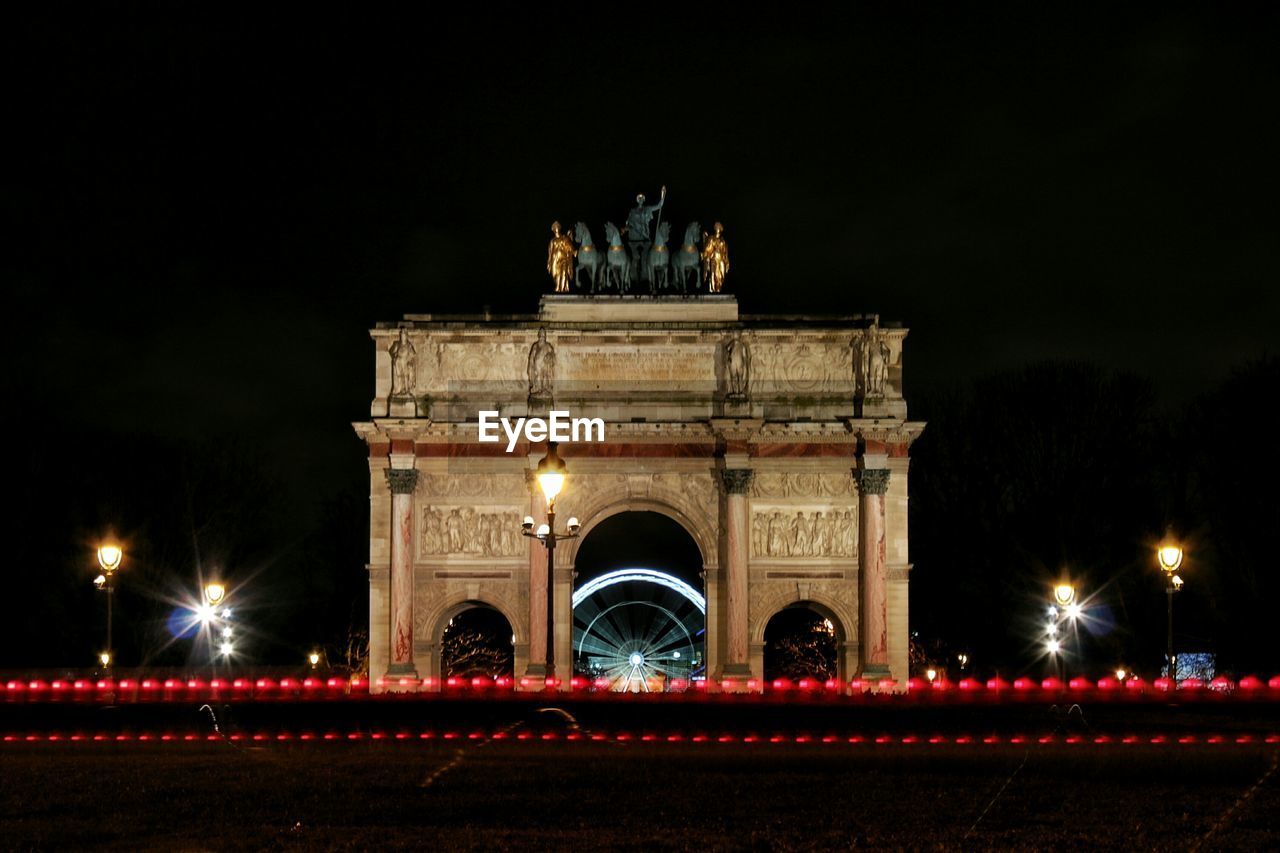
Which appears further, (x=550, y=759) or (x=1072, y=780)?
(x=550, y=759)

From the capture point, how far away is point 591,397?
181 ft

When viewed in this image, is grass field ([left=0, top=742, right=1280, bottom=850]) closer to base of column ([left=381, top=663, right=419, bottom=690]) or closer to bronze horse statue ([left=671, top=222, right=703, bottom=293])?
base of column ([left=381, top=663, right=419, bottom=690])

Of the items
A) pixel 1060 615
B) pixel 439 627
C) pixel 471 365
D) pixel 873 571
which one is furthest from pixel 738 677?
pixel 471 365

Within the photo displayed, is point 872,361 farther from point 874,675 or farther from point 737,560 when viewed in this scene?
point 874,675

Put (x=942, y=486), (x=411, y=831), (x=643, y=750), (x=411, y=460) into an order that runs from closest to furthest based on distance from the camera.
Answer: (x=411, y=831), (x=643, y=750), (x=411, y=460), (x=942, y=486)

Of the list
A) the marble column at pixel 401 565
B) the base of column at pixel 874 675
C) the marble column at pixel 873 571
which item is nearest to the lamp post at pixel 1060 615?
the marble column at pixel 873 571

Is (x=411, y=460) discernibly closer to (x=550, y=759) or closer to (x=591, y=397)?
(x=591, y=397)

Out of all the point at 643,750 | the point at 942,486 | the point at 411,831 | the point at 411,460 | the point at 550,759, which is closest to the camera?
the point at 411,831

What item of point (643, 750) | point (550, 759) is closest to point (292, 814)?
point (550, 759)

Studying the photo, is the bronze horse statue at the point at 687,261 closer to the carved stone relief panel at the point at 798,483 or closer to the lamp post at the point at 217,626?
the carved stone relief panel at the point at 798,483

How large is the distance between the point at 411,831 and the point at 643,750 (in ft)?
34.3

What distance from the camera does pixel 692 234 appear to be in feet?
184

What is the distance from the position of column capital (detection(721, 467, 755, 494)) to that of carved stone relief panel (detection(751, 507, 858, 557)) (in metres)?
1.16

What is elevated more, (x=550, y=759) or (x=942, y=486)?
(x=942, y=486)
